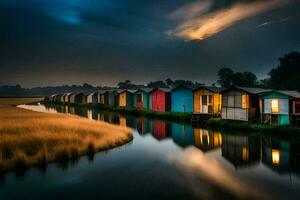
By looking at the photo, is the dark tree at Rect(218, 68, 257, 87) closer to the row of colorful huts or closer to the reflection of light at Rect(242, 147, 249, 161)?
the row of colorful huts

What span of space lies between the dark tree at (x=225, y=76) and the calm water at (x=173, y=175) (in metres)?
90.2

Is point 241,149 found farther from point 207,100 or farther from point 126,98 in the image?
point 126,98

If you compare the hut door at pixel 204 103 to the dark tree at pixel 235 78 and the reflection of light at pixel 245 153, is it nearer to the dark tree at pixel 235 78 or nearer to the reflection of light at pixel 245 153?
the reflection of light at pixel 245 153

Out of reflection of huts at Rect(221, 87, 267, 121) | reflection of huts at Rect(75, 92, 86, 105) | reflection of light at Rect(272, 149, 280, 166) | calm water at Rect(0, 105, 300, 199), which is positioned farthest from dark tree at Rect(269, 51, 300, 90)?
calm water at Rect(0, 105, 300, 199)

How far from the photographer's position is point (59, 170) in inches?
533

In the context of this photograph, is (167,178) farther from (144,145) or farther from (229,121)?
(229,121)

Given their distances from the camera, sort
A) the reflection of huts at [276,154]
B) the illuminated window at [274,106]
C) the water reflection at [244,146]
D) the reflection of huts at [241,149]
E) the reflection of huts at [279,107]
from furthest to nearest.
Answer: the illuminated window at [274,106] < the reflection of huts at [279,107] < the reflection of huts at [241,149] < the water reflection at [244,146] < the reflection of huts at [276,154]

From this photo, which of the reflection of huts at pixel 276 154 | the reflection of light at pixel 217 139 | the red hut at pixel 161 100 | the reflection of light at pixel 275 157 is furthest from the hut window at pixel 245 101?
the red hut at pixel 161 100

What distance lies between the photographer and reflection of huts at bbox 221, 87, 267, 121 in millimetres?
29438

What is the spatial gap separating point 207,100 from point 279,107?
11.7 meters

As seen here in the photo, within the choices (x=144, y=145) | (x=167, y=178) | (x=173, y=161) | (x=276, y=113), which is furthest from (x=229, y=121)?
(x=167, y=178)

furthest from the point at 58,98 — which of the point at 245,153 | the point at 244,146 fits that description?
the point at 245,153

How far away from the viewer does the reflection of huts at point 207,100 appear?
3584 centimetres

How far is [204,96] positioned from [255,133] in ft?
42.7
